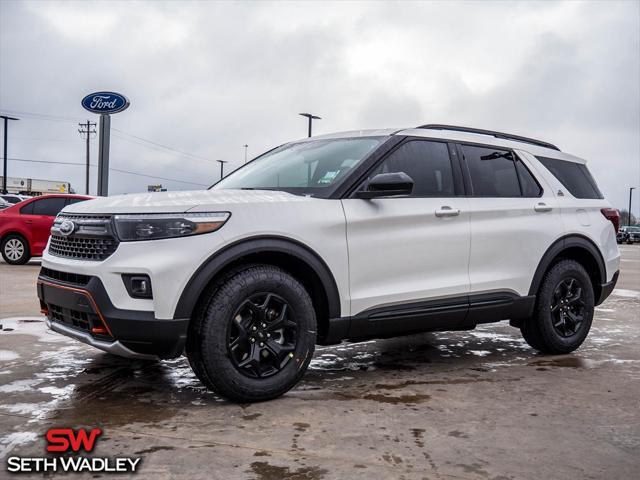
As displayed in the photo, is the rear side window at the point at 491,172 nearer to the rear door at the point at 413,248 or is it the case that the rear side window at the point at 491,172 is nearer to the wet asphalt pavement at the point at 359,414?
the rear door at the point at 413,248

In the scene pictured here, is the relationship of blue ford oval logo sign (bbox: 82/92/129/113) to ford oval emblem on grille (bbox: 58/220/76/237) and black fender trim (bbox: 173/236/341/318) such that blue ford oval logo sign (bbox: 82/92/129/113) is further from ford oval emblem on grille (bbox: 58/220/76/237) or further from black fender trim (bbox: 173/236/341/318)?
black fender trim (bbox: 173/236/341/318)

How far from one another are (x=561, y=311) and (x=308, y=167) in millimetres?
2524

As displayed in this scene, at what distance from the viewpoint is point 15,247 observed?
1336 centimetres

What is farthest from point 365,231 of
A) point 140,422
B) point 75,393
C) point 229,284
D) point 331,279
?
point 75,393

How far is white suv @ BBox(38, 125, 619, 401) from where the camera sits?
372 cm

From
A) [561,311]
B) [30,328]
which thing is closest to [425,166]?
[561,311]

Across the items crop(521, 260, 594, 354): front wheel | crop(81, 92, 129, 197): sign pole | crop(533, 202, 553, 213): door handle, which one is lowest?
crop(521, 260, 594, 354): front wheel

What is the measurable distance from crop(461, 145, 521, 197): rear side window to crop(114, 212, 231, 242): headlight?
2.35 meters

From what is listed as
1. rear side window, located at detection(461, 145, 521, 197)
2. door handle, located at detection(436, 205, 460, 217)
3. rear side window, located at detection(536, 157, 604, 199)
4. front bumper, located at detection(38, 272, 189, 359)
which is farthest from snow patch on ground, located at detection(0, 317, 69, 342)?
rear side window, located at detection(536, 157, 604, 199)

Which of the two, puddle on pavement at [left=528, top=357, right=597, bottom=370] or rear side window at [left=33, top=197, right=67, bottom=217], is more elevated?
rear side window at [left=33, top=197, right=67, bottom=217]

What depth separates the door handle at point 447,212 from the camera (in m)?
4.77

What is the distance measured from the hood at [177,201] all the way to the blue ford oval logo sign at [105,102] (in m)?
16.3

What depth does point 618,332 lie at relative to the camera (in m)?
6.86

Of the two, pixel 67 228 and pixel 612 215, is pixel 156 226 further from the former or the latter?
pixel 612 215
